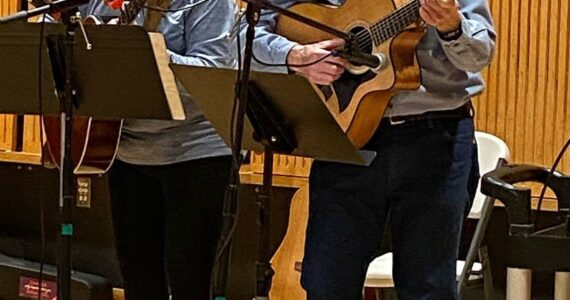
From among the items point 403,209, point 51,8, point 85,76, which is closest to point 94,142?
point 85,76

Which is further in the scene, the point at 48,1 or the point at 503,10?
the point at 503,10

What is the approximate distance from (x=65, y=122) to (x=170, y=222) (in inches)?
22.7

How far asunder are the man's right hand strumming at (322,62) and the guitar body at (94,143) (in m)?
0.73

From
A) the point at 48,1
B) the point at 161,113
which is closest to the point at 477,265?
the point at 161,113

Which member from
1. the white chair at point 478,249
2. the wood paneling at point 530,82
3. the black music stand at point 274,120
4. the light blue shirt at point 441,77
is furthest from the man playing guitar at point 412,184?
the wood paneling at point 530,82

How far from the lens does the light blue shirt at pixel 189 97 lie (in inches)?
102

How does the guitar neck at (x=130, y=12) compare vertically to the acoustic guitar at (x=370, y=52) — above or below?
above

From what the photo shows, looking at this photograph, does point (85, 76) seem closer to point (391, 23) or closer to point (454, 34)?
point (391, 23)

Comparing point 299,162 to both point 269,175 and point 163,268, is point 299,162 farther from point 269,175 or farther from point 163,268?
point 269,175

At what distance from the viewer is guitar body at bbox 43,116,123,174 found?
270 cm

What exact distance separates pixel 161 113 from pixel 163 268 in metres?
0.69

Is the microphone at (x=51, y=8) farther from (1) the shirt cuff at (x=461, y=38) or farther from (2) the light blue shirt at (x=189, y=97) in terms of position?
(1) the shirt cuff at (x=461, y=38)

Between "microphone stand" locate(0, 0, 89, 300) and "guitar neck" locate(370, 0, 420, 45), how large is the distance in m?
0.67

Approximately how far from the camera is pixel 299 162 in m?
3.98
